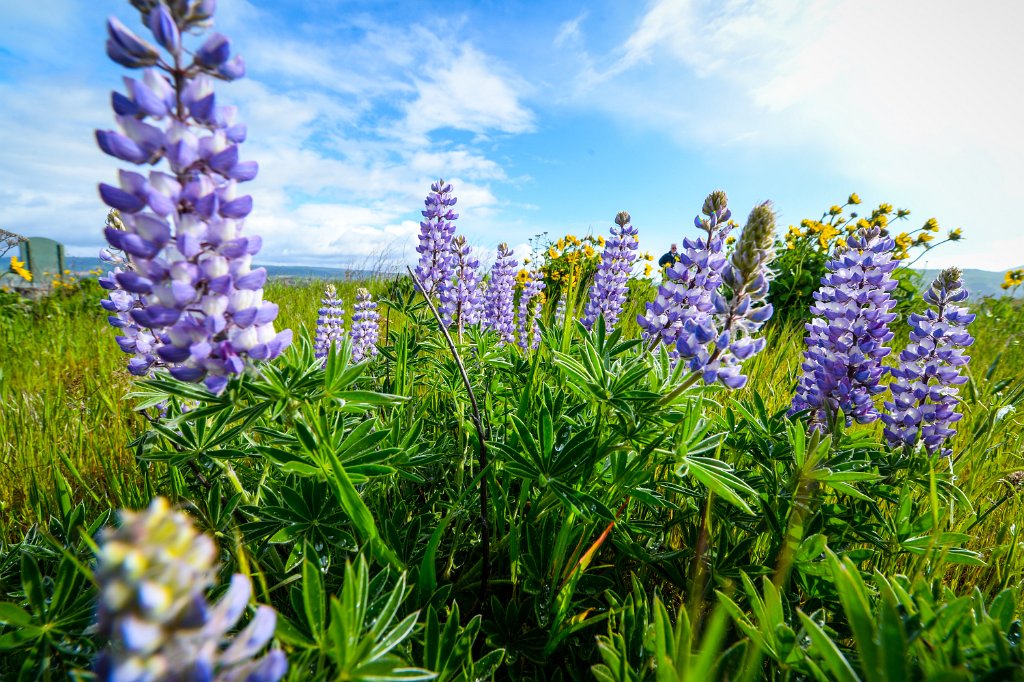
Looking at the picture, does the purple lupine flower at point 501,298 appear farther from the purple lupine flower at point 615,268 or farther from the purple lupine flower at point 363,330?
the purple lupine flower at point 615,268

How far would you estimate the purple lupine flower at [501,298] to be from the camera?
192 inches

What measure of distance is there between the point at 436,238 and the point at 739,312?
2.78 m

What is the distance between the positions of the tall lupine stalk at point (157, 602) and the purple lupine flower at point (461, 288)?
363cm

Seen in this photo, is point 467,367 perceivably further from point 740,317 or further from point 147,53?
point 147,53

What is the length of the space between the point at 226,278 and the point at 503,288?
3.92 m

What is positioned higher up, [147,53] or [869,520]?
[147,53]

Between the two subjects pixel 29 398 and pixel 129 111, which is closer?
pixel 129 111

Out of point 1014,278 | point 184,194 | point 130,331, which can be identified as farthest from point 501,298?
point 1014,278

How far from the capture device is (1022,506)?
2.21m

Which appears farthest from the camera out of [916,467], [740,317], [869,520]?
[916,467]

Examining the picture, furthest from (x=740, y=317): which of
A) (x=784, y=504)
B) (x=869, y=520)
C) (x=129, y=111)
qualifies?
(x=129, y=111)

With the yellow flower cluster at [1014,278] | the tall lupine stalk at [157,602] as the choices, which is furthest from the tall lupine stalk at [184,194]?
the yellow flower cluster at [1014,278]

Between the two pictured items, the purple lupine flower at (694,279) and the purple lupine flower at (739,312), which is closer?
the purple lupine flower at (739,312)

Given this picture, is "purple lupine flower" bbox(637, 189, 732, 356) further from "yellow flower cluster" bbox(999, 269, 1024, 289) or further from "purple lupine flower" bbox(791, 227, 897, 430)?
"yellow flower cluster" bbox(999, 269, 1024, 289)
